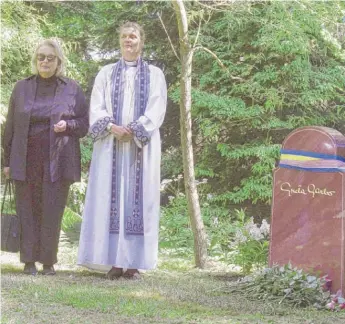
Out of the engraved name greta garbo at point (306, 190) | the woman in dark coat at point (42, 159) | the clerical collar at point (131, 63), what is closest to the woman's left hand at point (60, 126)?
the woman in dark coat at point (42, 159)

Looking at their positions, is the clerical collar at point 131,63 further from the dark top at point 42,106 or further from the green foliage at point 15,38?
the green foliage at point 15,38

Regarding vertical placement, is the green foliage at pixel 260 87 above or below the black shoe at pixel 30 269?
above

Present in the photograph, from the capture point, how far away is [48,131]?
5004mm

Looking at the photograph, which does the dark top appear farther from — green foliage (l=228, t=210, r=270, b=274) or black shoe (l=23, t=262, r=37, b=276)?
green foliage (l=228, t=210, r=270, b=274)

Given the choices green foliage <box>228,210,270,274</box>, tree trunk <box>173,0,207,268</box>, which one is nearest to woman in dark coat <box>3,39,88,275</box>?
tree trunk <box>173,0,207,268</box>

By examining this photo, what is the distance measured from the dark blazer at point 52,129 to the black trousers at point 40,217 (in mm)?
103

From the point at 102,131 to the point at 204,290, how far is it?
1.38 metres

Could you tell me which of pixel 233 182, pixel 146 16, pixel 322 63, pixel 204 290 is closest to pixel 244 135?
pixel 233 182

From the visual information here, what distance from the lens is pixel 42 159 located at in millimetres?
5012

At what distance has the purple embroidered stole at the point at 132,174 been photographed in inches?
194

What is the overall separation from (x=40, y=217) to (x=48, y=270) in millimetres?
395

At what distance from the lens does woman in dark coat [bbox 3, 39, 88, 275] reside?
4969 millimetres

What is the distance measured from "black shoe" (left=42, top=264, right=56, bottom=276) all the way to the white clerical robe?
0.21m

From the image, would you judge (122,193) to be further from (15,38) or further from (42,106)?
(15,38)
